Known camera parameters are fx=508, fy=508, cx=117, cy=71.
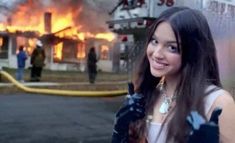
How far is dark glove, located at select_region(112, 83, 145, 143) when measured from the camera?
1.82 metres

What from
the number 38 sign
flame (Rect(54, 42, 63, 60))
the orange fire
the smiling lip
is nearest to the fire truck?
the number 38 sign

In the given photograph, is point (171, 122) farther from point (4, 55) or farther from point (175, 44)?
point (4, 55)

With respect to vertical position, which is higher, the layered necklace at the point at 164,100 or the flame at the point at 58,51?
the layered necklace at the point at 164,100

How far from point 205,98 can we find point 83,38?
36.5 metres

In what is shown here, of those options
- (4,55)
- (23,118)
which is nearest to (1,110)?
(23,118)

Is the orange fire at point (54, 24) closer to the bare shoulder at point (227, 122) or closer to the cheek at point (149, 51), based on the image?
the cheek at point (149, 51)

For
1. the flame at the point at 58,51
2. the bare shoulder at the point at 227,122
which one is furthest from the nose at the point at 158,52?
the flame at the point at 58,51

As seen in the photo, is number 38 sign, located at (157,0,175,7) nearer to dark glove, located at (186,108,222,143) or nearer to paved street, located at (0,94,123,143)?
paved street, located at (0,94,123,143)

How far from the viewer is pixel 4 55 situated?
3550 centimetres

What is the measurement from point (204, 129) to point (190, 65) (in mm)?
339

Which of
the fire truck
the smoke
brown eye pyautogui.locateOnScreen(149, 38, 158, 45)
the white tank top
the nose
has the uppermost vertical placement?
the smoke

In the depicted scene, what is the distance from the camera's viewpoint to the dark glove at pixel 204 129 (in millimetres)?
1551

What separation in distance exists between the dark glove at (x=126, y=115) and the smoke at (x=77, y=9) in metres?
33.0

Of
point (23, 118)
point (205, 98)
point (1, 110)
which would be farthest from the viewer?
point (1, 110)
